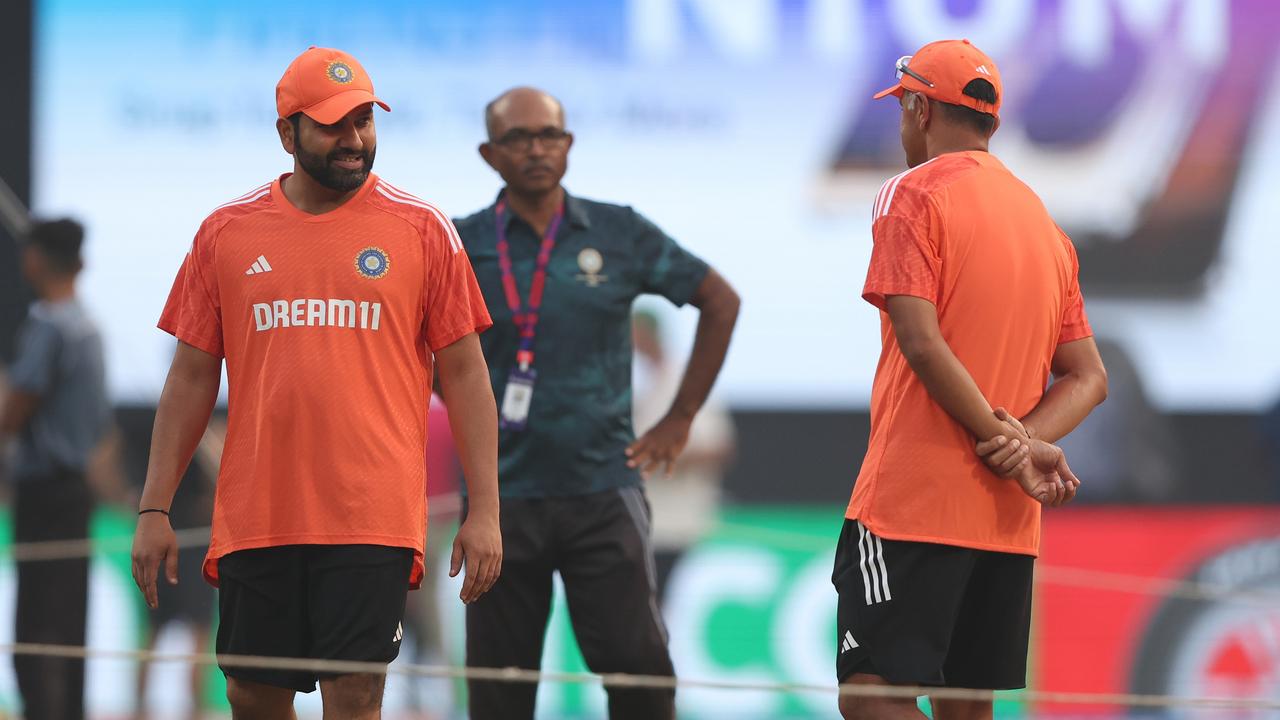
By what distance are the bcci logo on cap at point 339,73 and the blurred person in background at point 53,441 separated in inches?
96.5

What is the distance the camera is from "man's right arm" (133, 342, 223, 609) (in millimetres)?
3182

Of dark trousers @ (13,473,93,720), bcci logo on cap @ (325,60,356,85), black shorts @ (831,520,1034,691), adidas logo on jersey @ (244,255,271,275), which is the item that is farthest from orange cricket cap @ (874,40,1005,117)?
dark trousers @ (13,473,93,720)

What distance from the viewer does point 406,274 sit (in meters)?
3.15

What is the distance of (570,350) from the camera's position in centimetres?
400

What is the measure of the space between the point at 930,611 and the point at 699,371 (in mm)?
1283

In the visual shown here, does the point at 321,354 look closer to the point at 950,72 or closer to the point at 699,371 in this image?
the point at 950,72

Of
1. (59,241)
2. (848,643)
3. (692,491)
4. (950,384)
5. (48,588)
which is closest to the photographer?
(950,384)

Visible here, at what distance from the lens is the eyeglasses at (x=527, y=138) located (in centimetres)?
405

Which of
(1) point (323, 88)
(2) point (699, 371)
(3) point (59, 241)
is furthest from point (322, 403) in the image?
(3) point (59, 241)

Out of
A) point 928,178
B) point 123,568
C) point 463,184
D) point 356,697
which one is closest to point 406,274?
point 356,697

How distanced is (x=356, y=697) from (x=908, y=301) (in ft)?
4.03

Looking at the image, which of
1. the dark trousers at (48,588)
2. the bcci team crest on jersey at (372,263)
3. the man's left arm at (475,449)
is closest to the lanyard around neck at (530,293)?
the man's left arm at (475,449)

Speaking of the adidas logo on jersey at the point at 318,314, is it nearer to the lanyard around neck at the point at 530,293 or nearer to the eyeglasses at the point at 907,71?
the lanyard around neck at the point at 530,293

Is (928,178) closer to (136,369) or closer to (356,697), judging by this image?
(356,697)
